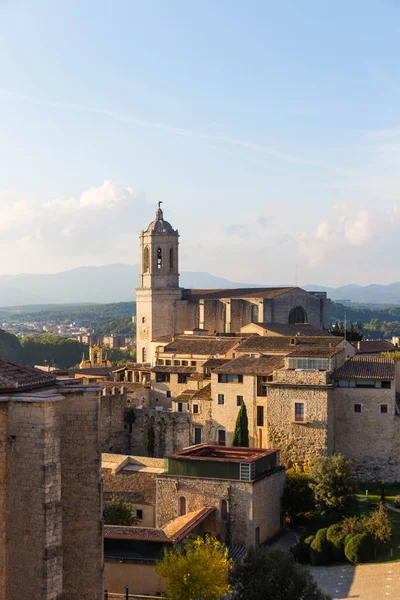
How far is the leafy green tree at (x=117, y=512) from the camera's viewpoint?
2791cm

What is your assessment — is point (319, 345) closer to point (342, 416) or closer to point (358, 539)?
point (342, 416)

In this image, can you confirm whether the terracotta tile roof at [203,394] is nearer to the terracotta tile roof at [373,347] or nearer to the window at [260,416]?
the window at [260,416]

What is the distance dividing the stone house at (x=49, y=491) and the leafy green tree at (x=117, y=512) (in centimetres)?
1137

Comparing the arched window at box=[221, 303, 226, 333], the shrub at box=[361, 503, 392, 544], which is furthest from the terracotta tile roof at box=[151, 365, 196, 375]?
the arched window at box=[221, 303, 226, 333]

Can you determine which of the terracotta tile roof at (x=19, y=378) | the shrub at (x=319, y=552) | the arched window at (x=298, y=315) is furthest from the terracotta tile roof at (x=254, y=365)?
the arched window at (x=298, y=315)

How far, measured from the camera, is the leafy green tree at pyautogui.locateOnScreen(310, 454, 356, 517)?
29.0 metres

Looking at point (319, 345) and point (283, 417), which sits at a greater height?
point (319, 345)

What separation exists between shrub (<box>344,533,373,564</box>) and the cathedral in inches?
1403

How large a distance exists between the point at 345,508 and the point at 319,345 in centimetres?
1149

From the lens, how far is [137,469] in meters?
32.9

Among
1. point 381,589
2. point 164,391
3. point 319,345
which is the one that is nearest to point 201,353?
point 164,391

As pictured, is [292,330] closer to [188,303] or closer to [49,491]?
[188,303]

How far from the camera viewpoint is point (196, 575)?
21062mm

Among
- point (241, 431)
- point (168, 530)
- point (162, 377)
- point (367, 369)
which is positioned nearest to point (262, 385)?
point (241, 431)
